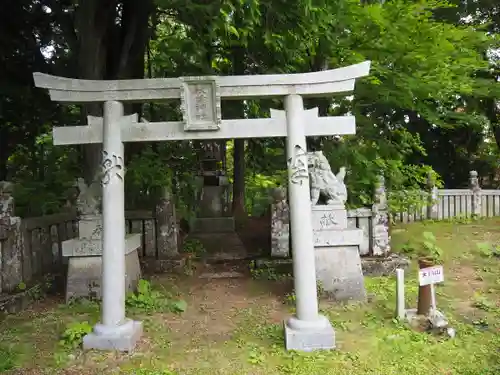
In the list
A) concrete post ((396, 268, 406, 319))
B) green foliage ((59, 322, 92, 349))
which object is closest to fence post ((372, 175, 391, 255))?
concrete post ((396, 268, 406, 319))

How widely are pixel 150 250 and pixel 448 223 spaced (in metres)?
9.60

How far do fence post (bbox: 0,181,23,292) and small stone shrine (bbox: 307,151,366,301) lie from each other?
14.3 ft

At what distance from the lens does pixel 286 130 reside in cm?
490

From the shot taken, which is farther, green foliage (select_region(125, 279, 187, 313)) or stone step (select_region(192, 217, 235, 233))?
stone step (select_region(192, 217, 235, 233))

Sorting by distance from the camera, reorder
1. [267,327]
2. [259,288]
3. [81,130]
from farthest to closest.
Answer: [259,288] < [267,327] < [81,130]

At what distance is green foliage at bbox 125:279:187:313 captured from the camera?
242 inches

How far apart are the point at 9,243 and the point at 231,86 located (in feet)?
12.8

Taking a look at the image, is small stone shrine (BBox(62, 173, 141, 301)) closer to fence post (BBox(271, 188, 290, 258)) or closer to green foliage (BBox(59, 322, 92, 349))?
green foliage (BBox(59, 322, 92, 349))

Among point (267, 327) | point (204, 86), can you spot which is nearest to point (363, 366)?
point (267, 327)

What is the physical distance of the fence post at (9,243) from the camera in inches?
233

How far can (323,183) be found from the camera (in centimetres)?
668

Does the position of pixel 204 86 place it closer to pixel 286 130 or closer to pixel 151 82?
pixel 151 82

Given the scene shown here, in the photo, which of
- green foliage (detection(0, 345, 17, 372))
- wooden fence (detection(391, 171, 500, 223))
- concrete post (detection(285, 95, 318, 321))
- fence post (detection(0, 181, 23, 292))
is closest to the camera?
green foliage (detection(0, 345, 17, 372))

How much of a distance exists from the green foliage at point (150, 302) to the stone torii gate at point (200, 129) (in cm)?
117
